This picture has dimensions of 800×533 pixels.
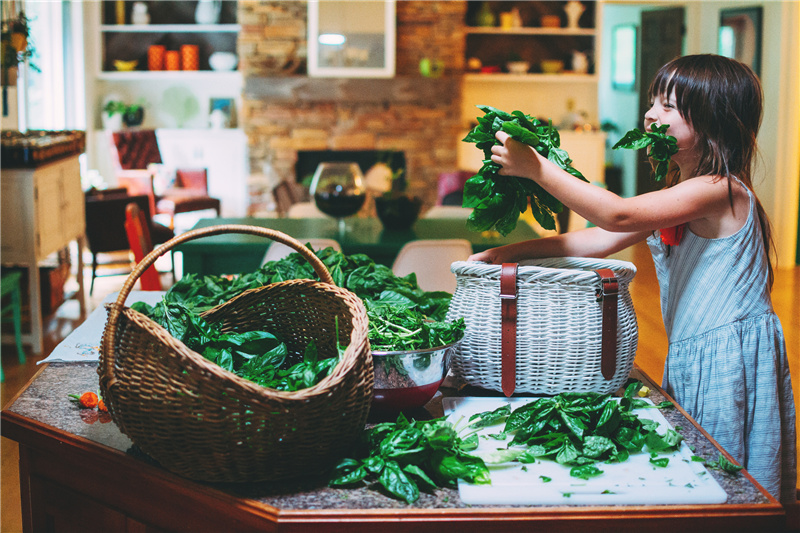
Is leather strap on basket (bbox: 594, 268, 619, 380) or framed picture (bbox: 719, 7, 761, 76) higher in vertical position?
framed picture (bbox: 719, 7, 761, 76)

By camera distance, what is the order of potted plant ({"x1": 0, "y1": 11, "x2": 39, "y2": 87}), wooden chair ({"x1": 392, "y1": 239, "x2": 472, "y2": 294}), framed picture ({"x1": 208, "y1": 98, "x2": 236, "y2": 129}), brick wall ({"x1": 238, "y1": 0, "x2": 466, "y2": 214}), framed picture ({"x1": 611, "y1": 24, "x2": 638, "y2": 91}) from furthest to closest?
framed picture ({"x1": 611, "y1": 24, "x2": 638, "y2": 91}) → framed picture ({"x1": 208, "y1": 98, "x2": 236, "y2": 129}) → brick wall ({"x1": 238, "y1": 0, "x2": 466, "y2": 214}) → potted plant ({"x1": 0, "y1": 11, "x2": 39, "y2": 87}) → wooden chair ({"x1": 392, "y1": 239, "x2": 472, "y2": 294})

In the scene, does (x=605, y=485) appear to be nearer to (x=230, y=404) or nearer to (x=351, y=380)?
(x=351, y=380)

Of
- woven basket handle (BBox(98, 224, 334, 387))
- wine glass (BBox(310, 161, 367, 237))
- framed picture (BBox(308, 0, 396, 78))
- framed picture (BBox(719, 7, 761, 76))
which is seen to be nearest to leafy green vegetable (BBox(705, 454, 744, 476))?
woven basket handle (BBox(98, 224, 334, 387))

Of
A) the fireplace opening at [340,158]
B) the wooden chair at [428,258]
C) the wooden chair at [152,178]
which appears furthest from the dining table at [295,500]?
the fireplace opening at [340,158]

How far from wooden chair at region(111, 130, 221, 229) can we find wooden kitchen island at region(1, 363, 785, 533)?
18.2ft

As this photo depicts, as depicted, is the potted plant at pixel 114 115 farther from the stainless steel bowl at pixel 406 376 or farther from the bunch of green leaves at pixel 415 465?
the bunch of green leaves at pixel 415 465

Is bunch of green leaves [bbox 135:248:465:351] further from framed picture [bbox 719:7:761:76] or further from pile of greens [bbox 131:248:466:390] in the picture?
framed picture [bbox 719:7:761:76]

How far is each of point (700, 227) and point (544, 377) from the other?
0.45 meters

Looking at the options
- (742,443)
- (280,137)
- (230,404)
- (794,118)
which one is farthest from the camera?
(280,137)

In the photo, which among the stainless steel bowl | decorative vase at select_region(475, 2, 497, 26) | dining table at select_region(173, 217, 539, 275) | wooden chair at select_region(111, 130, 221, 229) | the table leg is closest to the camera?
Result: the stainless steel bowl

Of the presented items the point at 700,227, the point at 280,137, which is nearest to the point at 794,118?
the point at 280,137

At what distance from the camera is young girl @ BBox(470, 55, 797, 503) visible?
1496 millimetres

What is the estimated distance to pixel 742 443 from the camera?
154cm

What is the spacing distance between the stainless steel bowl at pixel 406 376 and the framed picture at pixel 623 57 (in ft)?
27.3
